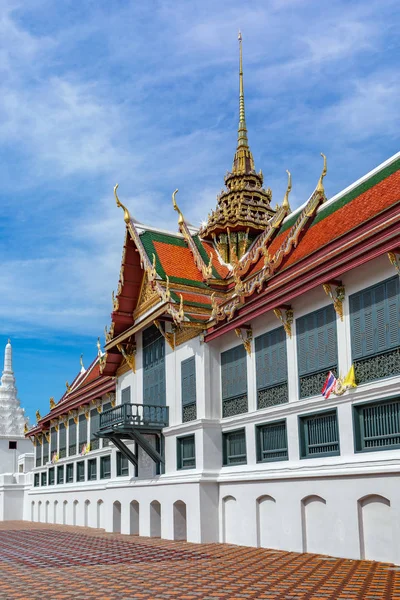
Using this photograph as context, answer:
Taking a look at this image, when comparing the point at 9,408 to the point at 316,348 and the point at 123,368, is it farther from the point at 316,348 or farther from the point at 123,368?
the point at 316,348

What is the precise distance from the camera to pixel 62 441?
3675cm

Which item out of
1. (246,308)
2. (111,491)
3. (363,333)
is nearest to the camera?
(363,333)

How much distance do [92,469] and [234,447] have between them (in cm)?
1371

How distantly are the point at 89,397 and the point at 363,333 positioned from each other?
754 inches

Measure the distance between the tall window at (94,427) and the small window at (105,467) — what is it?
954mm

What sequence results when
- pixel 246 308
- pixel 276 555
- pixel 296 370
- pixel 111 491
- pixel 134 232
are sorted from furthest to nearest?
pixel 111 491 < pixel 134 232 < pixel 246 308 < pixel 296 370 < pixel 276 555

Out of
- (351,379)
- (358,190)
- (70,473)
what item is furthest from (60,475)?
(351,379)

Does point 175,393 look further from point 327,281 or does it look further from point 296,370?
point 327,281

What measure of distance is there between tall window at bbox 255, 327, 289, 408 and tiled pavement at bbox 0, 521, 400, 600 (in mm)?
3743

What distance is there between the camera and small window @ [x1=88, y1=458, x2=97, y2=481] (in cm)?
3105

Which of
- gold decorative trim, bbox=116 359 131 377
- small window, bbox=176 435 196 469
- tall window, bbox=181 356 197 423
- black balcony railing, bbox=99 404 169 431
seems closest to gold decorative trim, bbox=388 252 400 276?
Answer: tall window, bbox=181 356 197 423

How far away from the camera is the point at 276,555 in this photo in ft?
51.3

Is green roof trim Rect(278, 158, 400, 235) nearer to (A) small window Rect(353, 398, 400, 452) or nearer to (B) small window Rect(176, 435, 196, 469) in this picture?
(A) small window Rect(353, 398, 400, 452)

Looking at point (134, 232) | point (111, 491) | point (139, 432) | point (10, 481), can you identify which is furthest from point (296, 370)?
point (10, 481)
